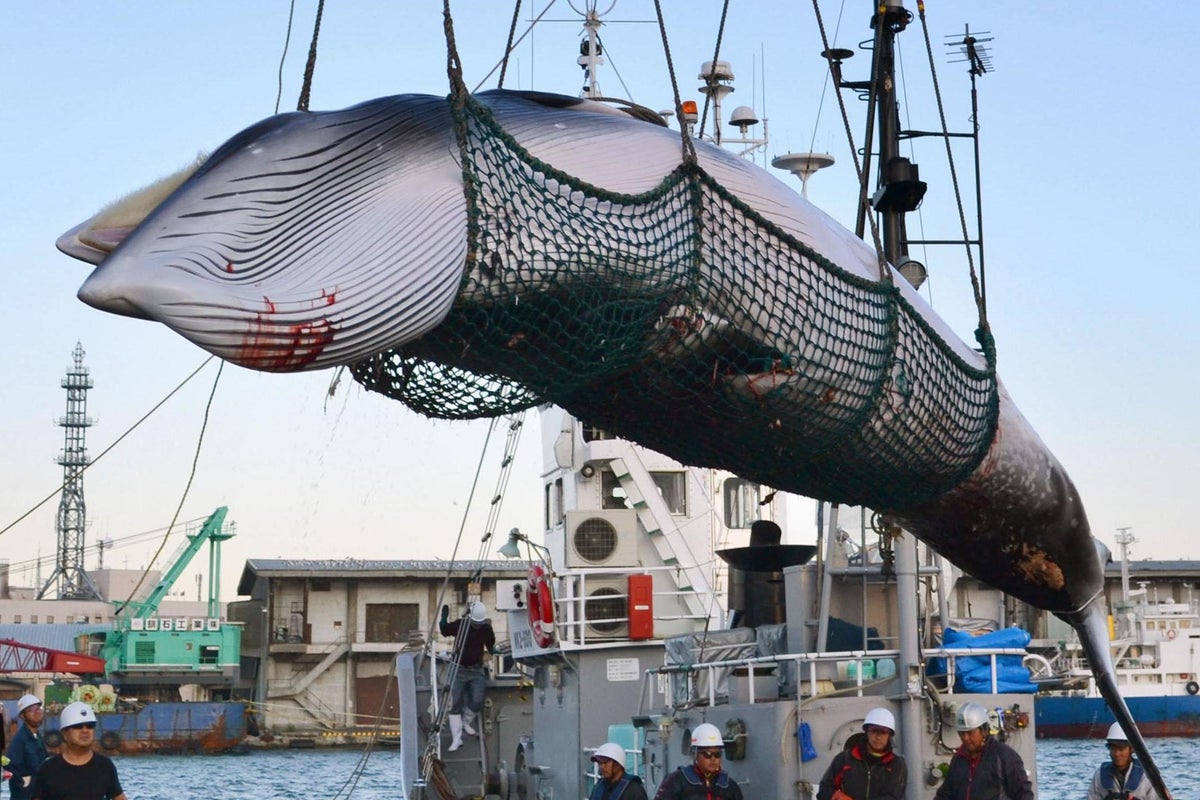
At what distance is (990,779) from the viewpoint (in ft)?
34.1

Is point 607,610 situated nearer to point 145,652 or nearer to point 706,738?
point 706,738

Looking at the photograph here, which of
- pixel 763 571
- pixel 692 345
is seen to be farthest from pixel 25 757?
pixel 692 345

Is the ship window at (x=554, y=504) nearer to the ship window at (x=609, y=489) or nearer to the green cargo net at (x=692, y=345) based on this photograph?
the ship window at (x=609, y=489)

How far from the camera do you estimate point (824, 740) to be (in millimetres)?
12758

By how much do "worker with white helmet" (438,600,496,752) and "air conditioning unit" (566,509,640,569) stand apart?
147 cm

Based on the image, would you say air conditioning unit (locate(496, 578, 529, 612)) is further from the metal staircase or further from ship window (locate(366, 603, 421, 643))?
ship window (locate(366, 603, 421, 643))

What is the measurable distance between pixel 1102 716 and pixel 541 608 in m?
45.8

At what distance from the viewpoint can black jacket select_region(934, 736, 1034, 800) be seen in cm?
1038

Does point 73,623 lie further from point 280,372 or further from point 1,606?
point 280,372

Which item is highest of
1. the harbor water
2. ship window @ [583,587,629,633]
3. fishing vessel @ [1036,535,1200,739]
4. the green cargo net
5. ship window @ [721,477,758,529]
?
ship window @ [721,477,758,529]

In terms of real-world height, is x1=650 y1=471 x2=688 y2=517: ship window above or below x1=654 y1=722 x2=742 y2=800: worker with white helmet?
above

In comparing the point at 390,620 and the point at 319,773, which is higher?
the point at 390,620

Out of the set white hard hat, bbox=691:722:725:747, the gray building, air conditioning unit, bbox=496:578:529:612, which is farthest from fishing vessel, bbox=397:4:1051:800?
the gray building

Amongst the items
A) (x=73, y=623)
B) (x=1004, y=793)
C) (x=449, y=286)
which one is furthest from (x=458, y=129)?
(x=73, y=623)
